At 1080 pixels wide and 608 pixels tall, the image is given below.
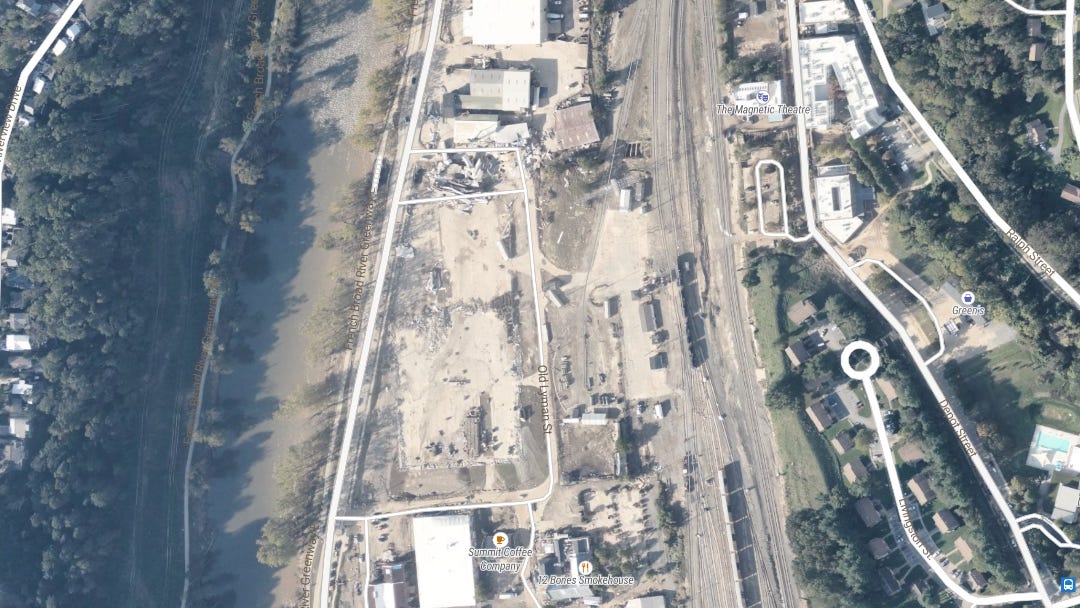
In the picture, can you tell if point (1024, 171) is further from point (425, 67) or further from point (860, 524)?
point (425, 67)

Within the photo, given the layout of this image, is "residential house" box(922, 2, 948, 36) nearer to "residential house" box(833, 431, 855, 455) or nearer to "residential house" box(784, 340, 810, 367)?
"residential house" box(784, 340, 810, 367)
